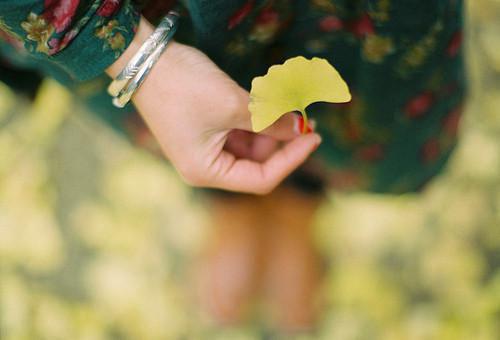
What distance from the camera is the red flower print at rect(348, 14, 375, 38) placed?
0.72 m

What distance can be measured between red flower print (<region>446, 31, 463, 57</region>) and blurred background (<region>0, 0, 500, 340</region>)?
1.79ft

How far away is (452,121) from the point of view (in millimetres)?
977

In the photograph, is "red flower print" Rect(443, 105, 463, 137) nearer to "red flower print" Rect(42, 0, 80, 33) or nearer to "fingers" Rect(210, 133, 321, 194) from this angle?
"fingers" Rect(210, 133, 321, 194)

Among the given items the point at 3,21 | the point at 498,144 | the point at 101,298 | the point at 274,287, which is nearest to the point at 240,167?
the point at 3,21

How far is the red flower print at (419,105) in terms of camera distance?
0.87m

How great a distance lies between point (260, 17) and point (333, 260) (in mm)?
787

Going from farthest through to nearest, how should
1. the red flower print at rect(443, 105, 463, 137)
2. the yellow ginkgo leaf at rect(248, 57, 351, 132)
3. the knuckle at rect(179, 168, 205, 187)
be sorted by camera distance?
the red flower print at rect(443, 105, 463, 137), the knuckle at rect(179, 168, 205, 187), the yellow ginkgo leaf at rect(248, 57, 351, 132)

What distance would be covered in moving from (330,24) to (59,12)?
0.32m

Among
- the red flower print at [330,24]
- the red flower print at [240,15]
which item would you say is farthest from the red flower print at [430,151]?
the red flower print at [240,15]

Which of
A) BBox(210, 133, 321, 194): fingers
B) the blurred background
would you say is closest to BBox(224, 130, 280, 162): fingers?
BBox(210, 133, 321, 194): fingers

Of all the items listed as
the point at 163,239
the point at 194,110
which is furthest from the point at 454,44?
the point at 163,239

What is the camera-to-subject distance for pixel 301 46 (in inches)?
31.6

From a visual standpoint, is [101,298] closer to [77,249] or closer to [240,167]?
[77,249]

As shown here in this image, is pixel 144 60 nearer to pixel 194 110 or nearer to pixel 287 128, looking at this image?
pixel 194 110
